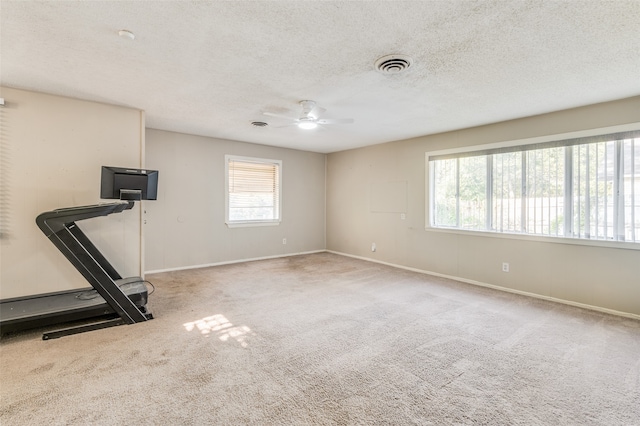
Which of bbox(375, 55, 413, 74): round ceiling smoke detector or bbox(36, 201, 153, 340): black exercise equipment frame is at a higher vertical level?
bbox(375, 55, 413, 74): round ceiling smoke detector

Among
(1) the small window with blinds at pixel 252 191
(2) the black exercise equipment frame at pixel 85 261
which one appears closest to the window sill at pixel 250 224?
(1) the small window with blinds at pixel 252 191

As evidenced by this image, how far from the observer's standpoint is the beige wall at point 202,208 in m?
5.16

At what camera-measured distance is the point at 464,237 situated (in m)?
4.82

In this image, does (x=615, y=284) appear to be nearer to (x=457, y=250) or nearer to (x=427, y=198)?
(x=457, y=250)

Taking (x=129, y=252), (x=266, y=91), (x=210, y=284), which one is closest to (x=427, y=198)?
(x=266, y=91)

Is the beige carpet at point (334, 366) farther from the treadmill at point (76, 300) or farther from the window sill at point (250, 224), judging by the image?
the window sill at point (250, 224)

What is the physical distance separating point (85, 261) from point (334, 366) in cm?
253

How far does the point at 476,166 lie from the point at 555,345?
285 centimetres

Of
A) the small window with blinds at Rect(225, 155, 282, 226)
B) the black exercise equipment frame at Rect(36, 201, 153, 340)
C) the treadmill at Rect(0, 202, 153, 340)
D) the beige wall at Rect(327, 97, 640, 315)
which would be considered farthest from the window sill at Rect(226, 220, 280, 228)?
the black exercise equipment frame at Rect(36, 201, 153, 340)

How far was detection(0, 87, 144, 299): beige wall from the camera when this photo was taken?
3180 mm

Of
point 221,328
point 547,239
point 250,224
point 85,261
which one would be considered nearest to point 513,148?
point 547,239

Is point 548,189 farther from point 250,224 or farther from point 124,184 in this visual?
point 124,184

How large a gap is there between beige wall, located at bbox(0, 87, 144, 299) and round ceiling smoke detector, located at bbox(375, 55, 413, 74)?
10.6 feet

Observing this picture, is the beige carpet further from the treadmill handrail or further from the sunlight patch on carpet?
the treadmill handrail
